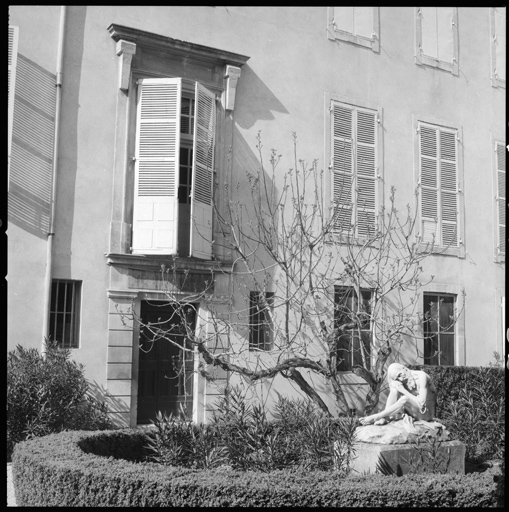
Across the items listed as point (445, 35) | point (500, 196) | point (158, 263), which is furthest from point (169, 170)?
point (500, 196)

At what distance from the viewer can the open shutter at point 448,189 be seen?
1555 centimetres

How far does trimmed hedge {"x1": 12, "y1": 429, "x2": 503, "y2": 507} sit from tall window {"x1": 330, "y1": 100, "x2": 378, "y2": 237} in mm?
8077

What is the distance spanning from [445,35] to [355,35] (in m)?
2.65

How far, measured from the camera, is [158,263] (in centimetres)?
1212

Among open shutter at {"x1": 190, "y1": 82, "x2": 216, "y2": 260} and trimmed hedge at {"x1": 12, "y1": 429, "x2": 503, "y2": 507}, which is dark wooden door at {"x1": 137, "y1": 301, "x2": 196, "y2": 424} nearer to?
open shutter at {"x1": 190, "y1": 82, "x2": 216, "y2": 260}

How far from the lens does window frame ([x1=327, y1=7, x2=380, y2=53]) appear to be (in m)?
14.6

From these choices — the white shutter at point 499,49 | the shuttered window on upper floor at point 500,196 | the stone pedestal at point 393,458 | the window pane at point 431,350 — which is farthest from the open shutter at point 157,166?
the white shutter at point 499,49

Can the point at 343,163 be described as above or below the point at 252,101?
below

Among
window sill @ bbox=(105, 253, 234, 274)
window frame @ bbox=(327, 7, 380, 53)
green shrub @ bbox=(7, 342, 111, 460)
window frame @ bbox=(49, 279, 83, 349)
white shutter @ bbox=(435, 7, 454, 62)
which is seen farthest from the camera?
white shutter @ bbox=(435, 7, 454, 62)

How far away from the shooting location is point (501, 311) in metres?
16.3

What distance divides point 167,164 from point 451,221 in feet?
22.3

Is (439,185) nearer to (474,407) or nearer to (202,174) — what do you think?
(474,407)

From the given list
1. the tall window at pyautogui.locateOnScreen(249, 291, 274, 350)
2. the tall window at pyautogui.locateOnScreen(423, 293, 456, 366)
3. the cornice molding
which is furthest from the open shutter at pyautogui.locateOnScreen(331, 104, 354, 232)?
the tall window at pyautogui.locateOnScreen(423, 293, 456, 366)
